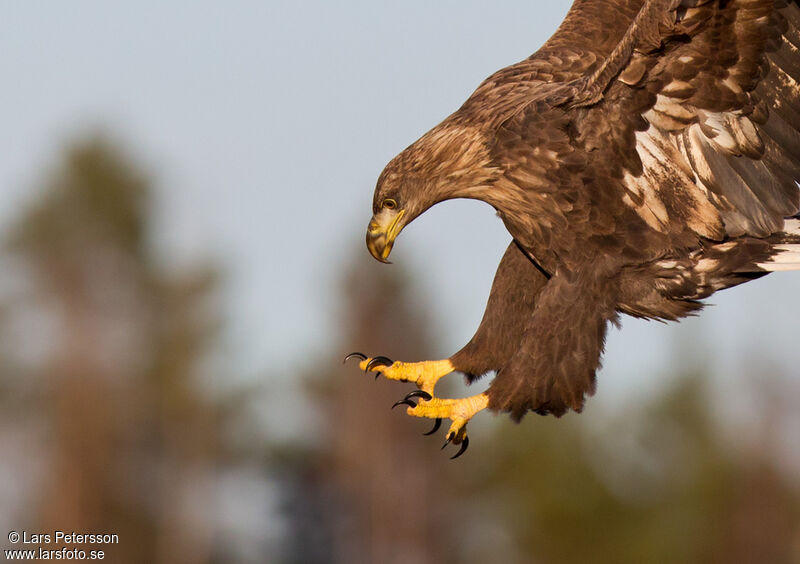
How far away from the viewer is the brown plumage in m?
6.78

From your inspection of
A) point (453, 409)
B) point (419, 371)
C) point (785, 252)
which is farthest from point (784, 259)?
point (419, 371)

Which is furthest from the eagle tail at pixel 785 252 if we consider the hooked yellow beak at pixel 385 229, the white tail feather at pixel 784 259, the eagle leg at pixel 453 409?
the hooked yellow beak at pixel 385 229

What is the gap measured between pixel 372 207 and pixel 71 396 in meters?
35.6

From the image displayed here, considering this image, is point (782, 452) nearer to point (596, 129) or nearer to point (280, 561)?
point (280, 561)

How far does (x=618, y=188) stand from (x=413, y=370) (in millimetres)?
1354

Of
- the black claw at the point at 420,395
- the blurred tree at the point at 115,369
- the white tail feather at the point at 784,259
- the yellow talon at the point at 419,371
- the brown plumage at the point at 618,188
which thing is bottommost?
the black claw at the point at 420,395

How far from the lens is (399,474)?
41156 mm

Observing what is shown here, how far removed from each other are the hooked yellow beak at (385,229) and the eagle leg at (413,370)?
531 mm

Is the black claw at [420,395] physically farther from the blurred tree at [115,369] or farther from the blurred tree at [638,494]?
the blurred tree at [638,494]

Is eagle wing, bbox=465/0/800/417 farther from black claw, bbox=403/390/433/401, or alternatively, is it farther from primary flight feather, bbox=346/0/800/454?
black claw, bbox=403/390/433/401

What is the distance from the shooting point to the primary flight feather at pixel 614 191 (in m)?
6.78

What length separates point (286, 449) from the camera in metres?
45.2

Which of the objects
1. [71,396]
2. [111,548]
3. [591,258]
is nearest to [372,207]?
[591,258]

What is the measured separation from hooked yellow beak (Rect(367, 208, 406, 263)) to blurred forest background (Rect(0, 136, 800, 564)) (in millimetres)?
30021
